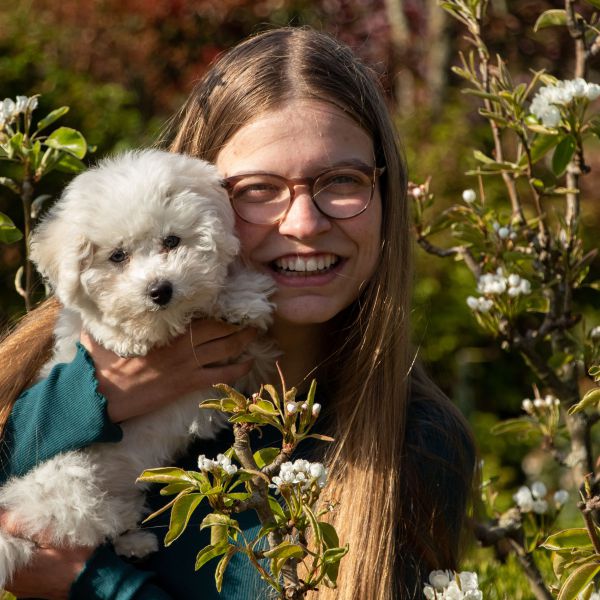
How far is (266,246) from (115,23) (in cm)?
595

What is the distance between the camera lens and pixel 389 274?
2.73 metres

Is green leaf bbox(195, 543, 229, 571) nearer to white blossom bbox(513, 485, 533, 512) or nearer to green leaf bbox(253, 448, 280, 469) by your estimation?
green leaf bbox(253, 448, 280, 469)

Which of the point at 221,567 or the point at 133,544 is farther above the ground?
the point at 221,567

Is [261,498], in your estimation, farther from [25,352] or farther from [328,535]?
[25,352]

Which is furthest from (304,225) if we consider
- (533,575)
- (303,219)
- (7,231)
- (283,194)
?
(533,575)

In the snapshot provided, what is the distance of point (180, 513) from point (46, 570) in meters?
0.93

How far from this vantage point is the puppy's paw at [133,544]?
253 centimetres

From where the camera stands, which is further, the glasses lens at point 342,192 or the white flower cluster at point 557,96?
the glasses lens at point 342,192

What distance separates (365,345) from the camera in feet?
8.86

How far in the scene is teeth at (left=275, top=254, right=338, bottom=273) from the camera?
2.57m

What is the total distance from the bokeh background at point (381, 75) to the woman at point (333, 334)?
1169mm

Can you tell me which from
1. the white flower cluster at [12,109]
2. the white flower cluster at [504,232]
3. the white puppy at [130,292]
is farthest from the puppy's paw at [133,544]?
the white flower cluster at [504,232]

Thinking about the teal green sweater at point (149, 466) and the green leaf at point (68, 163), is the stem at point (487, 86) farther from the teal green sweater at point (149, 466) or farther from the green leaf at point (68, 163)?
the green leaf at point (68, 163)

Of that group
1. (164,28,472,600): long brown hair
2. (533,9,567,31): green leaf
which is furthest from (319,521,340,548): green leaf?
(533,9,567,31): green leaf
